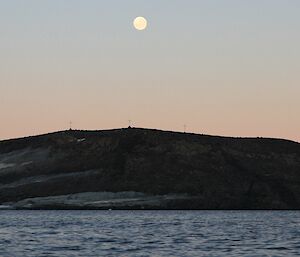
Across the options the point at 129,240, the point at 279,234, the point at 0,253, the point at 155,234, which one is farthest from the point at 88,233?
the point at 0,253

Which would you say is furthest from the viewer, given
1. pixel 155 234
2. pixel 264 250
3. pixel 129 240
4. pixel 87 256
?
pixel 155 234

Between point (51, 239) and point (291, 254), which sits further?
point (51, 239)

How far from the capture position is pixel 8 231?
117 m

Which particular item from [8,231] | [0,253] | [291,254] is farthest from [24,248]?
[8,231]

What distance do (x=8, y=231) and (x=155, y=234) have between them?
2068cm

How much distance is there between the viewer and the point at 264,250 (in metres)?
82.6

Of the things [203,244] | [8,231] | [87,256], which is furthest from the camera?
[8,231]

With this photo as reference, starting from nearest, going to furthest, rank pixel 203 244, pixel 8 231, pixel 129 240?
1. pixel 203 244
2. pixel 129 240
3. pixel 8 231

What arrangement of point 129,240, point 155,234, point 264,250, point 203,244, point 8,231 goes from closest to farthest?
point 264,250 < point 203,244 < point 129,240 < point 155,234 < point 8,231

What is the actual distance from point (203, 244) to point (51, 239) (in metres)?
17.6

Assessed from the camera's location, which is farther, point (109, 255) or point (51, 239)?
point (51, 239)

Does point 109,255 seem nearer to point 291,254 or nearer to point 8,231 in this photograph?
point 291,254

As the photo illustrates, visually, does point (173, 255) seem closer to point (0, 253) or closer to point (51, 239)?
point (0, 253)

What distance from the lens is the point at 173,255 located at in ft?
250
